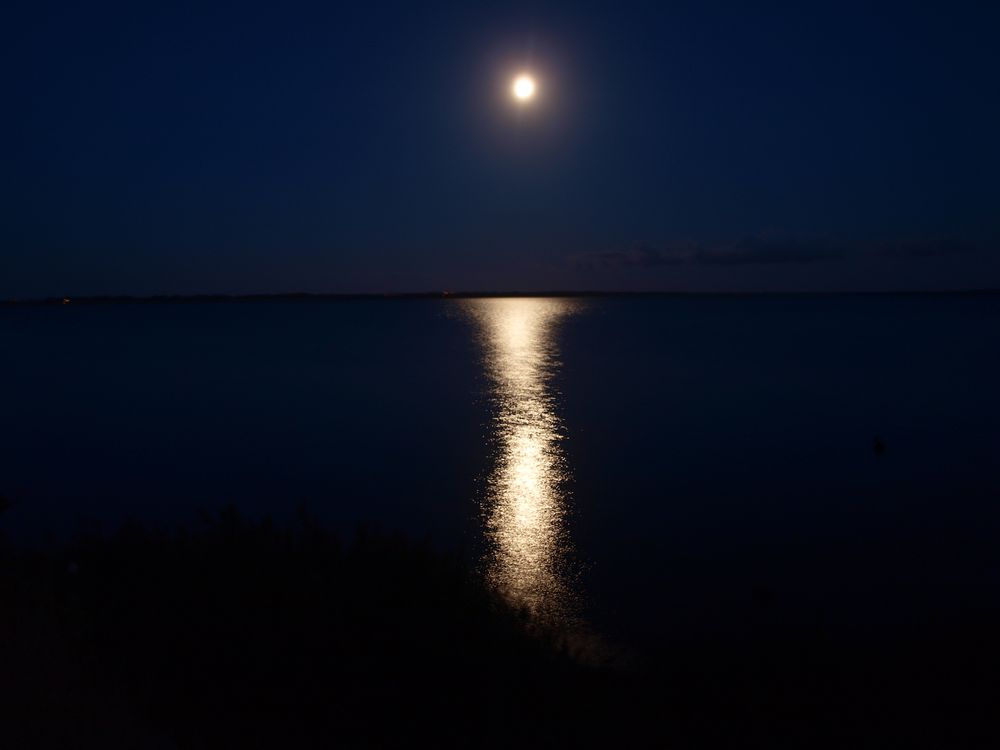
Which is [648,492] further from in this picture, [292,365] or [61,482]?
[292,365]

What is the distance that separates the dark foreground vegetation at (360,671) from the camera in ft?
25.5

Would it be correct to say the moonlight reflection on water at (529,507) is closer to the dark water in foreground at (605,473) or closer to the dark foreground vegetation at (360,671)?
the dark water in foreground at (605,473)

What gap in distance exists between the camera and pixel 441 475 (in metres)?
26.5

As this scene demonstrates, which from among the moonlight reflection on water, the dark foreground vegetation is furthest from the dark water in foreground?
the dark foreground vegetation

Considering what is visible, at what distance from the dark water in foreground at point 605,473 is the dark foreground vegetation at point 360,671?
305 cm

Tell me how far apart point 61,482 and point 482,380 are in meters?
33.5

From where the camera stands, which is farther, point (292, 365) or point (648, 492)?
point (292, 365)

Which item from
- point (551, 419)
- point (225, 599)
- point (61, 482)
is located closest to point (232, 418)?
point (61, 482)

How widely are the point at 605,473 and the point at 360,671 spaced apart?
19042 millimetres

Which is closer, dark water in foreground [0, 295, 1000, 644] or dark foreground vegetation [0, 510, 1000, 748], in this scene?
dark foreground vegetation [0, 510, 1000, 748]

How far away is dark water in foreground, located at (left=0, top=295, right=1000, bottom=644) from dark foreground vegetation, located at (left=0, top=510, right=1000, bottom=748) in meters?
3.05

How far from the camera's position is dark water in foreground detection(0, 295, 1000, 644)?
1612 centimetres

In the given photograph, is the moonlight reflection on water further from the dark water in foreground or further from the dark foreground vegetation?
the dark foreground vegetation

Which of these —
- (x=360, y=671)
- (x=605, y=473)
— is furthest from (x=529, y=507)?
(x=360, y=671)
